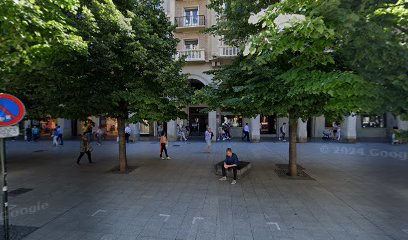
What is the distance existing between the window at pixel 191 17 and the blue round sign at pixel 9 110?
20.5m

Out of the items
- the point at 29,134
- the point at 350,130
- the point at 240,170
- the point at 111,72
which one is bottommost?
the point at 240,170

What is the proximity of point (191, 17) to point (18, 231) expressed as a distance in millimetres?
21933

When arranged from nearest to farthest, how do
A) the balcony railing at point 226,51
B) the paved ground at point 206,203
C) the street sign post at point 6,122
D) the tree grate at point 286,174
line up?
the street sign post at point 6,122, the paved ground at point 206,203, the tree grate at point 286,174, the balcony railing at point 226,51

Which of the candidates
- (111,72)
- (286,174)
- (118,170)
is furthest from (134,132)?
(286,174)

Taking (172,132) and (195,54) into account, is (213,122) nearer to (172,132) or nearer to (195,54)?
(172,132)

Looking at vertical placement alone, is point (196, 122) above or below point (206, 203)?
above

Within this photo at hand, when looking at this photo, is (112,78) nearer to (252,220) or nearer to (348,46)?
(252,220)

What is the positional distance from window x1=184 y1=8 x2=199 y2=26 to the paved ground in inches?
653

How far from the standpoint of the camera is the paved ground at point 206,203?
499cm

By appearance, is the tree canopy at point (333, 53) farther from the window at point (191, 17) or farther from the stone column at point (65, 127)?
the stone column at point (65, 127)

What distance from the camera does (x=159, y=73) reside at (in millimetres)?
8828

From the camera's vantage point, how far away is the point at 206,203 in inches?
257

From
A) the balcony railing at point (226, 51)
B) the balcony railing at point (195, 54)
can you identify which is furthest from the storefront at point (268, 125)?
the balcony railing at point (195, 54)

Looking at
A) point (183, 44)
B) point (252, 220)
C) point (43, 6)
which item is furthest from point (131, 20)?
point (183, 44)
